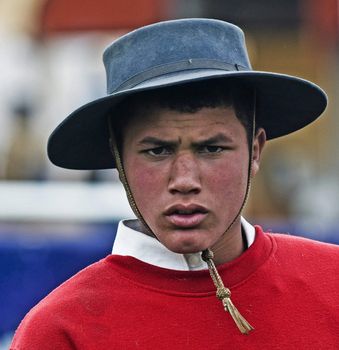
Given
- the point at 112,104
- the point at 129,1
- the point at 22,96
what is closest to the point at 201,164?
the point at 112,104

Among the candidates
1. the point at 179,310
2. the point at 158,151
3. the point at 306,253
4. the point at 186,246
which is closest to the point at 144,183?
the point at 158,151

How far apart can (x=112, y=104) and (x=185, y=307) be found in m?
0.51

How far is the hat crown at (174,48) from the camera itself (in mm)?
3115

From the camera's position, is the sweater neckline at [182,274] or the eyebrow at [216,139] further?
the sweater neckline at [182,274]

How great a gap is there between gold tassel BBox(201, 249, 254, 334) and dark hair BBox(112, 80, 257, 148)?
1.01 feet

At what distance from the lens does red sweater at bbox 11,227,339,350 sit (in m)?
3.06

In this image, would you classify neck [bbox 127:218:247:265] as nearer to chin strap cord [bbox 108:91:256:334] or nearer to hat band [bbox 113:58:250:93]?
chin strap cord [bbox 108:91:256:334]

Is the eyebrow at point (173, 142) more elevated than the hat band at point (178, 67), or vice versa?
the hat band at point (178, 67)

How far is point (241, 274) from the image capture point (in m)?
3.20

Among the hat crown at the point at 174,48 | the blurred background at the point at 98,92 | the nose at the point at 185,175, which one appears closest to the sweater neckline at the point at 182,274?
the nose at the point at 185,175

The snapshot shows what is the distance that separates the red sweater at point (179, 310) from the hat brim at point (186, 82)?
314 mm

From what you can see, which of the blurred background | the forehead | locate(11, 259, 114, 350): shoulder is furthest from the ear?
the blurred background

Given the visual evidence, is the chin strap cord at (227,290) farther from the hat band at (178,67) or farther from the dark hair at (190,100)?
the hat band at (178,67)

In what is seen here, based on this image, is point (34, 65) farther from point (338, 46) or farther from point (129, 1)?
point (338, 46)
